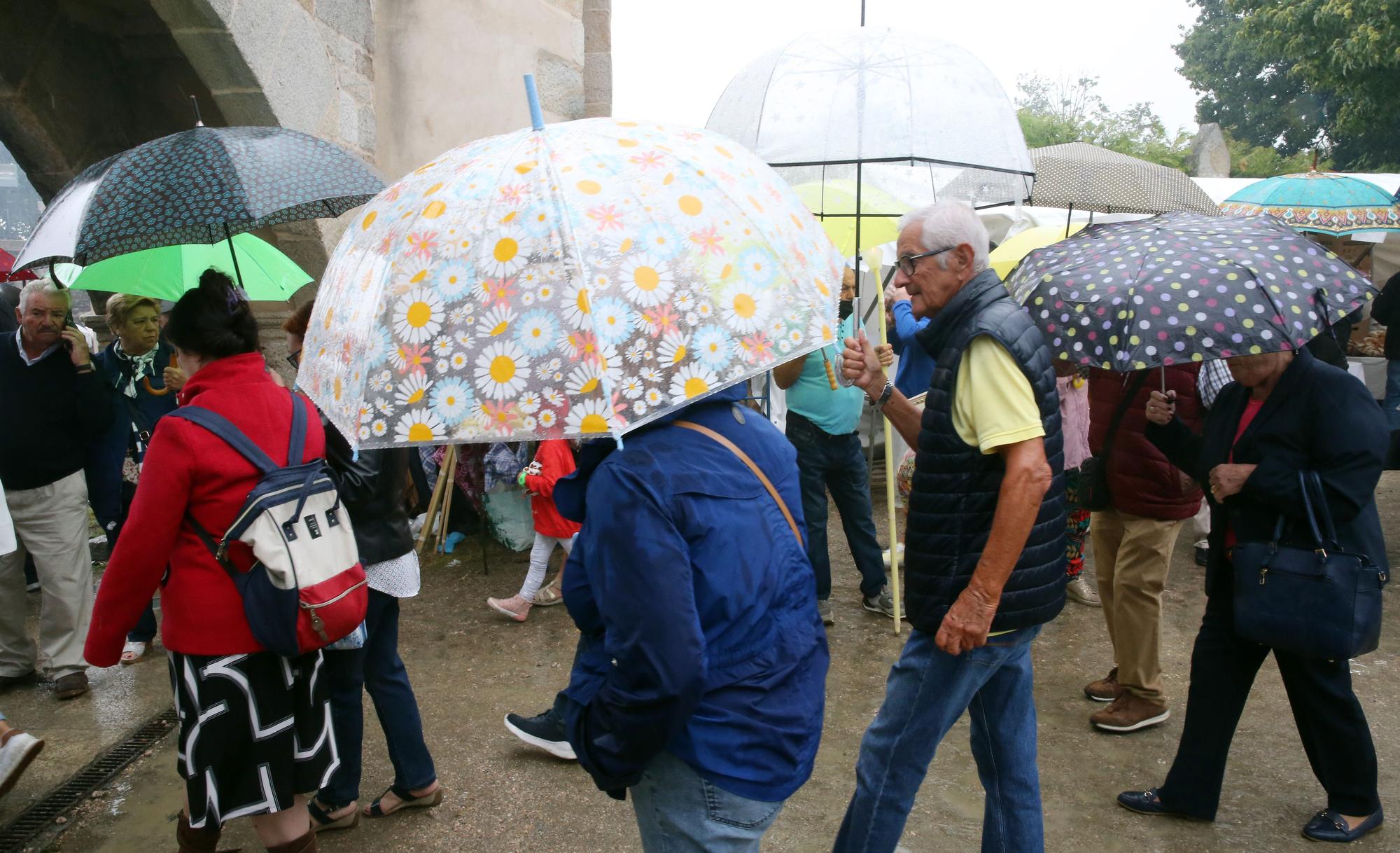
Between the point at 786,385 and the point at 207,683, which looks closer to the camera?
the point at 207,683

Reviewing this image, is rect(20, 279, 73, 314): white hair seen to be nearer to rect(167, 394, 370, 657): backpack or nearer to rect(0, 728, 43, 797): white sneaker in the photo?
rect(0, 728, 43, 797): white sneaker

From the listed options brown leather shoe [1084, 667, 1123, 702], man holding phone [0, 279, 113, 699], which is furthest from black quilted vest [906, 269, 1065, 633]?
man holding phone [0, 279, 113, 699]

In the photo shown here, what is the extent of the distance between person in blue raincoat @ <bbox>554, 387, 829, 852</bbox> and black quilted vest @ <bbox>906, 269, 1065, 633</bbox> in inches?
28.9

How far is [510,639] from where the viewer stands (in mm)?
5105

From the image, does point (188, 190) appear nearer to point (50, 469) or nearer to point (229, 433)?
point (229, 433)

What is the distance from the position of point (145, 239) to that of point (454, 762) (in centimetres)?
218

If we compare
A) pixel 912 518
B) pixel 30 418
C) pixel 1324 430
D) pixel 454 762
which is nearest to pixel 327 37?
pixel 30 418

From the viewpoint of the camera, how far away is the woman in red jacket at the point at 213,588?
2410mm

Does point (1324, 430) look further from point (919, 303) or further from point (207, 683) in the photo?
point (207, 683)

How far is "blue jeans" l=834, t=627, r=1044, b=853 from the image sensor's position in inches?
96.9

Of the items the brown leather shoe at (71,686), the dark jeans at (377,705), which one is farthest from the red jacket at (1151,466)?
the brown leather shoe at (71,686)

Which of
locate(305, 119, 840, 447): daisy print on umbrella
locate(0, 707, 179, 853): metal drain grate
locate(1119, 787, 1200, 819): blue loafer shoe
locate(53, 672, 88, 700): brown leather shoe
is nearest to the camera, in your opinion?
locate(305, 119, 840, 447): daisy print on umbrella

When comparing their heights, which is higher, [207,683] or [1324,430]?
[1324,430]

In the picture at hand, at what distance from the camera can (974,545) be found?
2.40 meters
